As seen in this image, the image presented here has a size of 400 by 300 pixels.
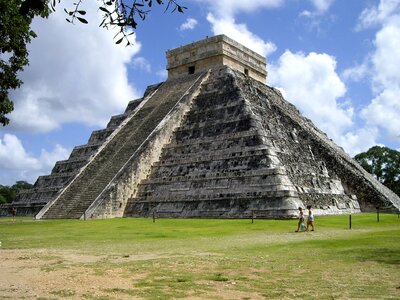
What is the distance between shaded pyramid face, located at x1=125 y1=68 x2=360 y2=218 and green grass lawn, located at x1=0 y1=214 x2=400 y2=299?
8.76 ft

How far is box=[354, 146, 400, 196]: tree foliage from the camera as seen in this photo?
42.7m

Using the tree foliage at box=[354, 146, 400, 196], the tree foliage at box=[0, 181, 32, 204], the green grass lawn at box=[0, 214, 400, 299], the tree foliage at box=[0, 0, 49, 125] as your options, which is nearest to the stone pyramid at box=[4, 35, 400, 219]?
the green grass lawn at box=[0, 214, 400, 299]

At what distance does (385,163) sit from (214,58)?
24.2m

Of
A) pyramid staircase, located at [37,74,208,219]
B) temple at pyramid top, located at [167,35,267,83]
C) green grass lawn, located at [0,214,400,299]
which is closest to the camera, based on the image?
green grass lawn, located at [0,214,400,299]

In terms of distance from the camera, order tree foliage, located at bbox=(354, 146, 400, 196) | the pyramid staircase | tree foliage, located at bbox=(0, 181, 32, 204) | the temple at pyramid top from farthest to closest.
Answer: tree foliage, located at bbox=(0, 181, 32, 204) → tree foliage, located at bbox=(354, 146, 400, 196) → the temple at pyramid top → the pyramid staircase

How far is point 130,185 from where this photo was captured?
71.6 ft

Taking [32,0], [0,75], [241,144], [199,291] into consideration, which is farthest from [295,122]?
[32,0]

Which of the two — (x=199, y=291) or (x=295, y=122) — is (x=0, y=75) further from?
(x=295, y=122)

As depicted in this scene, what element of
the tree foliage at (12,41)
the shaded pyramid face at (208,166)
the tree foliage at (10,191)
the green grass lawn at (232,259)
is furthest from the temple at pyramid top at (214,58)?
the tree foliage at (10,191)

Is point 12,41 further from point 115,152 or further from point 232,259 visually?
point 115,152

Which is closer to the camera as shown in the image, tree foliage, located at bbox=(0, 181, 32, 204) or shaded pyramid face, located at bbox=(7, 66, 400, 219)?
shaded pyramid face, located at bbox=(7, 66, 400, 219)

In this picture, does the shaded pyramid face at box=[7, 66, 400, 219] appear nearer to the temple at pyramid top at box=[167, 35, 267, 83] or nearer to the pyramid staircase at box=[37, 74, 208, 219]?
the pyramid staircase at box=[37, 74, 208, 219]

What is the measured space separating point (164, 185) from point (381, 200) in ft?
33.9

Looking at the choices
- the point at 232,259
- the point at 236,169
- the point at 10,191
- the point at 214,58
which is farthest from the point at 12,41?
the point at 10,191
